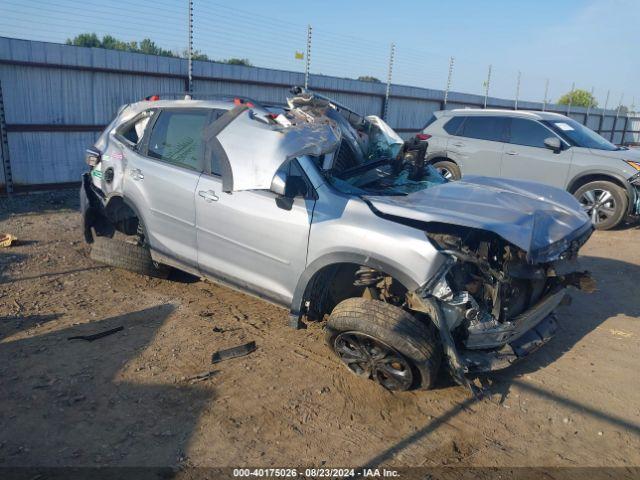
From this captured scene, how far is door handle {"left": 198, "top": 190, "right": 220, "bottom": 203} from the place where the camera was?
426 cm

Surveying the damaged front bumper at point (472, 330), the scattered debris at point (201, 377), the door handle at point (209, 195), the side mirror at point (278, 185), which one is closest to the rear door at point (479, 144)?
the damaged front bumper at point (472, 330)

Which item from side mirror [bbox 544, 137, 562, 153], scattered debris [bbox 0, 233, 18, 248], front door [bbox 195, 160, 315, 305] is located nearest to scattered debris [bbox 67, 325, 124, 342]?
front door [bbox 195, 160, 315, 305]

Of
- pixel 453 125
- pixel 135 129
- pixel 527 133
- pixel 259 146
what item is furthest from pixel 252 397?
pixel 453 125

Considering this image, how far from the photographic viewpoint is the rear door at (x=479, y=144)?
930 cm

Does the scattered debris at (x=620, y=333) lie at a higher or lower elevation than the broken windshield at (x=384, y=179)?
lower

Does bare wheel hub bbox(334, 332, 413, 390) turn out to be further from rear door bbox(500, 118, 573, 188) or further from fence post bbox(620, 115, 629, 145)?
fence post bbox(620, 115, 629, 145)

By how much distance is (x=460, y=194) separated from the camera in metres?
4.21

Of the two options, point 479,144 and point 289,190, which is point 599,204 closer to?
point 479,144

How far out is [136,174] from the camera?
15.8ft

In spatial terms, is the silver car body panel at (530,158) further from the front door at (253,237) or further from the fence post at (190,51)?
the front door at (253,237)

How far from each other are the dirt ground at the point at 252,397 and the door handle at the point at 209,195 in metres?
1.07

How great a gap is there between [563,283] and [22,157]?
314 inches

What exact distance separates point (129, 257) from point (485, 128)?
6901 millimetres

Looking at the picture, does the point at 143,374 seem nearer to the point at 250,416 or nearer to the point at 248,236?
the point at 250,416
